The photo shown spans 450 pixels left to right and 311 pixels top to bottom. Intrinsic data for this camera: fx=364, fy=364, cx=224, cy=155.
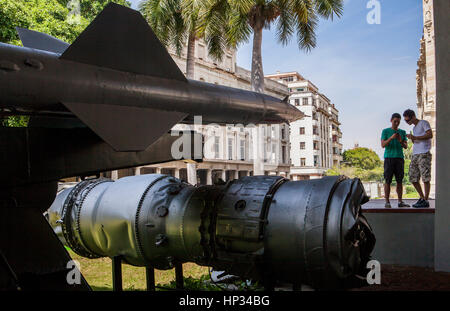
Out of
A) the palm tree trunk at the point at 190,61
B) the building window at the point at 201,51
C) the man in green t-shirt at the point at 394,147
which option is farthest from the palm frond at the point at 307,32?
the building window at the point at 201,51

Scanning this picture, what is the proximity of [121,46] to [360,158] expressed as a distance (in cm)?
7887

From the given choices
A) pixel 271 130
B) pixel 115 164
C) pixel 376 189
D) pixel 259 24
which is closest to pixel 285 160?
pixel 271 130

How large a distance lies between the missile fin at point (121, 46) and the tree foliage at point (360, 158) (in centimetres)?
7711

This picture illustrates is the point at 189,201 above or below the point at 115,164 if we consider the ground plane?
below

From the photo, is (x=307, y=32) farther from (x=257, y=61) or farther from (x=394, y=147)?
(x=394, y=147)

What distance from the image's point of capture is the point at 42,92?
337 cm

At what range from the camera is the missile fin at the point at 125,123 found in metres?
3.57

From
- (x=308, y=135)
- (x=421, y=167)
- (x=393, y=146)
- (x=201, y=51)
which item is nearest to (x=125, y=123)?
(x=393, y=146)

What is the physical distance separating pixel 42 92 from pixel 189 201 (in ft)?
5.74

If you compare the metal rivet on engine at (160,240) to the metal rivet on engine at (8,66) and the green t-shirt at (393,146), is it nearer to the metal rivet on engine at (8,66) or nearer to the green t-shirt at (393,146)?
the metal rivet on engine at (8,66)

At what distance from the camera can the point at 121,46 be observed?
399 centimetres

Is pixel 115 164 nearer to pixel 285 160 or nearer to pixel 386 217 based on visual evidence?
pixel 386 217

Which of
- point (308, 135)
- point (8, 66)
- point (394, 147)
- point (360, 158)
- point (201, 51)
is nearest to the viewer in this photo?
point (8, 66)

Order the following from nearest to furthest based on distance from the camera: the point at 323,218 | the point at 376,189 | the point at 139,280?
the point at 323,218 → the point at 139,280 → the point at 376,189
